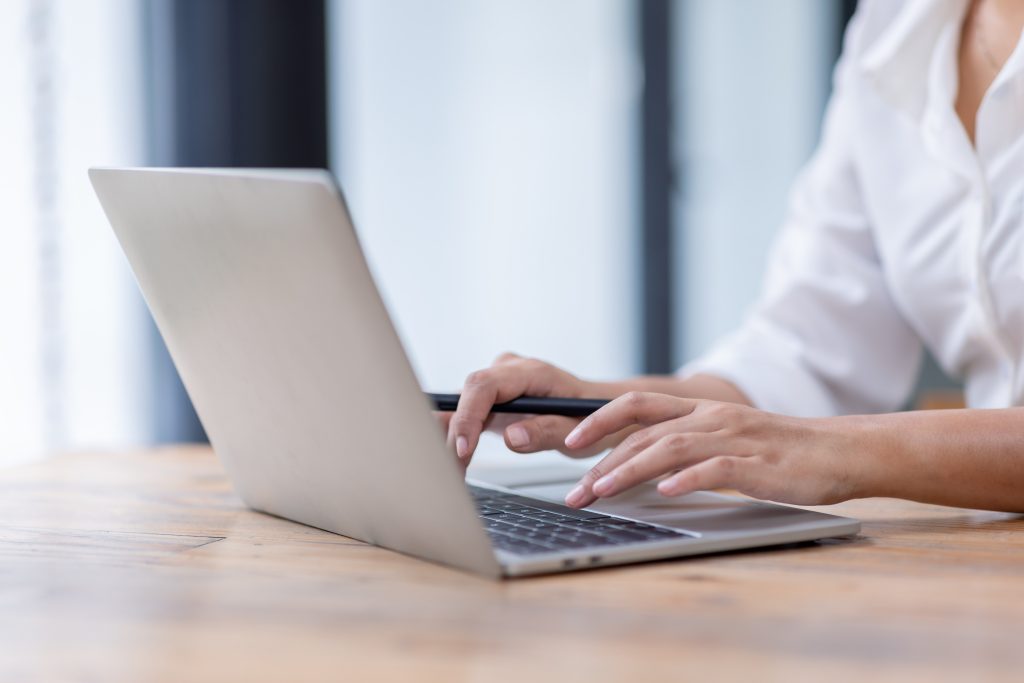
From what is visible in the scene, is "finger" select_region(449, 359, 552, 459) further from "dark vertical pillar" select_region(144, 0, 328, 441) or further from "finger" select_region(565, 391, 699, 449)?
"dark vertical pillar" select_region(144, 0, 328, 441)

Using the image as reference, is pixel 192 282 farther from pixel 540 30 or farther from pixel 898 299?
pixel 540 30

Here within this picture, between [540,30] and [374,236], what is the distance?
31.2 inches

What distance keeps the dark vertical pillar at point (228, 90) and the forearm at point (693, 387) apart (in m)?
1.43

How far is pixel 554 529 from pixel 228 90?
6.90ft

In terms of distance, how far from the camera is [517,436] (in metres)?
0.83

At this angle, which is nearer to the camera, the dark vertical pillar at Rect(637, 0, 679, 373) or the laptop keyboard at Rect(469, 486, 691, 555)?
the laptop keyboard at Rect(469, 486, 691, 555)

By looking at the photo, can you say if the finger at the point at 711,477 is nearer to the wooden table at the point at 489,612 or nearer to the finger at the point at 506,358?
the wooden table at the point at 489,612

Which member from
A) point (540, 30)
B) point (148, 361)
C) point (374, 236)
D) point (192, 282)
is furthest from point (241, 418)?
point (540, 30)

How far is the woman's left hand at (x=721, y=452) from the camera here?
705mm

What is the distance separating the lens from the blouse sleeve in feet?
4.40

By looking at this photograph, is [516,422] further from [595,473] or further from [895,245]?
[895,245]

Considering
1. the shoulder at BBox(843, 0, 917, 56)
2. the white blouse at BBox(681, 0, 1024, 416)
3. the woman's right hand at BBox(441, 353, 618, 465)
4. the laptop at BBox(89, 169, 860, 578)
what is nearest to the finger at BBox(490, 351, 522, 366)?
the woman's right hand at BBox(441, 353, 618, 465)

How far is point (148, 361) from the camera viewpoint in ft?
7.64

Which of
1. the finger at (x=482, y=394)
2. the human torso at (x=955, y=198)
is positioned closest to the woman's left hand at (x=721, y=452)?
the finger at (x=482, y=394)
